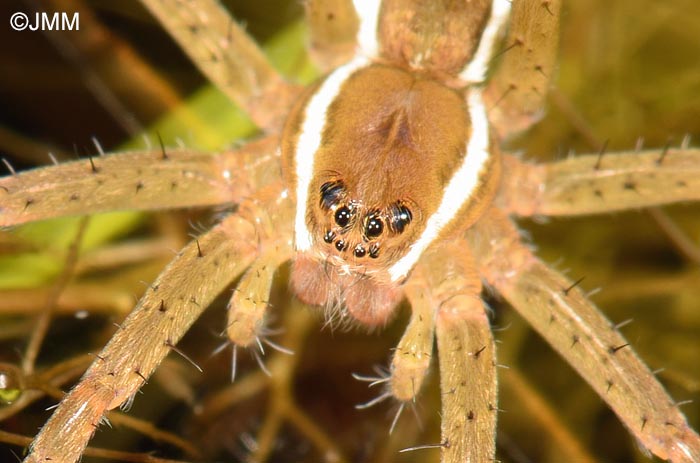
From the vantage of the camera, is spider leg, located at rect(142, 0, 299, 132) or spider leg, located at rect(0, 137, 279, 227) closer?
spider leg, located at rect(0, 137, 279, 227)

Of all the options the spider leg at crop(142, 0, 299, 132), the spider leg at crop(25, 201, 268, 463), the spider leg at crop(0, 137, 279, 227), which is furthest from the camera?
the spider leg at crop(142, 0, 299, 132)

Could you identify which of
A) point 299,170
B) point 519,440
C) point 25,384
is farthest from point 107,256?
point 519,440

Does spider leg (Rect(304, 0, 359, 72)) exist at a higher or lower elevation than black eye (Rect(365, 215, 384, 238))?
higher

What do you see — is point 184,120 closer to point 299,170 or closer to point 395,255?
point 299,170

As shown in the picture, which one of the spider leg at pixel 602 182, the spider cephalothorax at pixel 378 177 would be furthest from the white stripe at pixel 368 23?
the spider leg at pixel 602 182

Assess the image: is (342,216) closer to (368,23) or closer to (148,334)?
(148,334)

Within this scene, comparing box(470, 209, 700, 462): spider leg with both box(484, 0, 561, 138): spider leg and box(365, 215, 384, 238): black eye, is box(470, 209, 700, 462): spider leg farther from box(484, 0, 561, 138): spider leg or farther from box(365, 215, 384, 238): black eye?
box(365, 215, 384, 238): black eye

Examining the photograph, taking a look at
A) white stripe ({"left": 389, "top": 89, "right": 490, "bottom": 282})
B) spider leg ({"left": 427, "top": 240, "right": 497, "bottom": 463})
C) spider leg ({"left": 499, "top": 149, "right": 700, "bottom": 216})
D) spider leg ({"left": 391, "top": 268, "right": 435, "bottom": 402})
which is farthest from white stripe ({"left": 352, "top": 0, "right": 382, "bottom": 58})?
spider leg ({"left": 391, "top": 268, "right": 435, "bottom": 402})

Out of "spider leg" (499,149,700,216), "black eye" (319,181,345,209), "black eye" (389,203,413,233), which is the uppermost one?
"black eye" (319,181,345,209)
